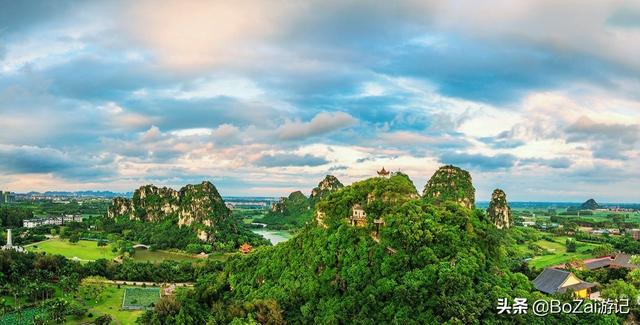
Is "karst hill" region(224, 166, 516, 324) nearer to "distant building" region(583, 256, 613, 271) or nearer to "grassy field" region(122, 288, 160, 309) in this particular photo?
"grassy field" region(122, 288, 160, 309)

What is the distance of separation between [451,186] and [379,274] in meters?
42.3

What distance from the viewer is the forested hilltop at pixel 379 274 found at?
67.5ft

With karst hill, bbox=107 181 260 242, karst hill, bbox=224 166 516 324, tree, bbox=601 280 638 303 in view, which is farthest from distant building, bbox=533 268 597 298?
karst hill, bbox=107 181 260 242

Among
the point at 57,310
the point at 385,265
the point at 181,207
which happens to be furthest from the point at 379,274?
the point at 181,207

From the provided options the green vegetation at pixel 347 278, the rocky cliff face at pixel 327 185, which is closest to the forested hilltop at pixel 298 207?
the rocky cliff face at pixel 327 185

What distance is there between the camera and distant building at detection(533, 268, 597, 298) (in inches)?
1195

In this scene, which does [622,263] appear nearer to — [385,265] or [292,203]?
[385,265]

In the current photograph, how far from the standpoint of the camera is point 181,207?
270 ft

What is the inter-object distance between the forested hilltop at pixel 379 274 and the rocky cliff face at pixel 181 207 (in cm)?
4851

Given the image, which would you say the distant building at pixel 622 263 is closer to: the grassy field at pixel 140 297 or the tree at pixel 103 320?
the grassy field at pixel 140 297

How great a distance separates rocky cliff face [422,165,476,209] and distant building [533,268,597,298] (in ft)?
94.2

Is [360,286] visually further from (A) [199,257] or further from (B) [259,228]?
(B) [259,228]

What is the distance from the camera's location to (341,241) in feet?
85.7

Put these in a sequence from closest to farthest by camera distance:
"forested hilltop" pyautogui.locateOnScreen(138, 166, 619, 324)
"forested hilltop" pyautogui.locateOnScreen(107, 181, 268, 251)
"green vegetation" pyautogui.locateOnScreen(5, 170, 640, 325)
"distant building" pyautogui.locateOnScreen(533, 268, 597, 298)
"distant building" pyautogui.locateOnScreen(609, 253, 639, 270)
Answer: "forested hilltop" pyautogui.locateOnScreen(138, 166, 619, 324) → "green vegetation" pyautogui.locateOnScreen(5, 170, 640, 325) → "distant building" pyautogui.locateOnScreen(533, 268, 597, 298) → "distant building" pyautogui.locateOnScreen(609, 253, 639, 270) → "forested hilltop" pyautogui.locateOnScreen(107, 181, 268, 251)
